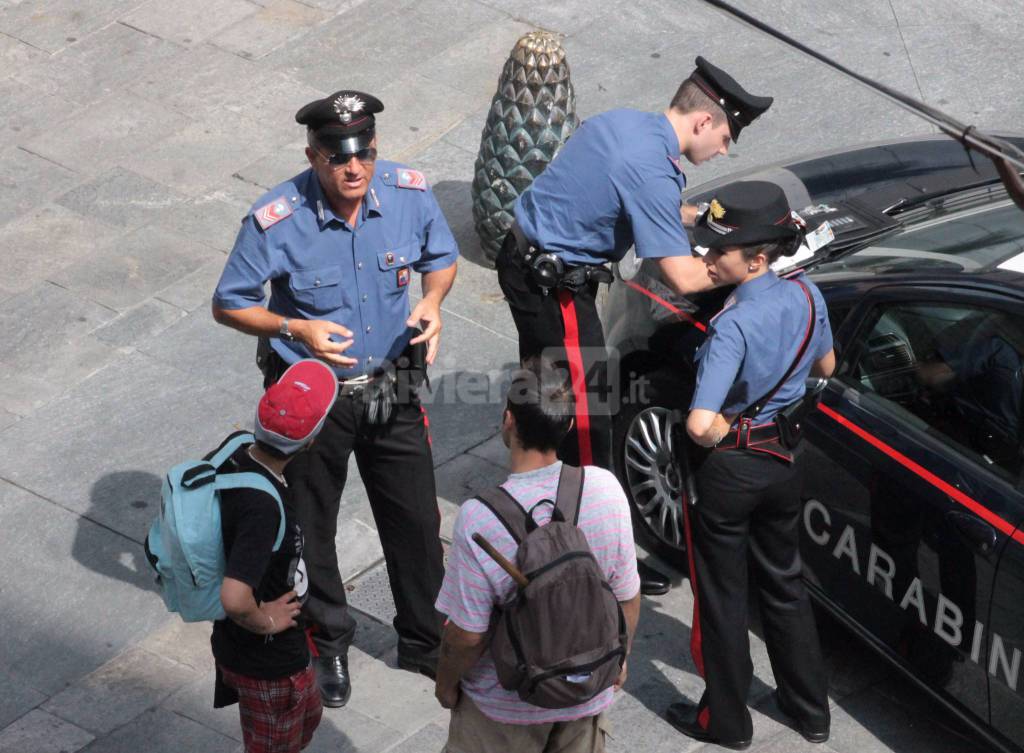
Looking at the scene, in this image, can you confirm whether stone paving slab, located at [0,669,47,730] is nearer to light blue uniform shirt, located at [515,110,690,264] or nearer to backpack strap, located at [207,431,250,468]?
backpack strap, located at [207,431,250,468]

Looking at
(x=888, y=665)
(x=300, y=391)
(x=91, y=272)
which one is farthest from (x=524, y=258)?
(x=91, y=272)

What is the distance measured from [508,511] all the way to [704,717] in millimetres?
1668

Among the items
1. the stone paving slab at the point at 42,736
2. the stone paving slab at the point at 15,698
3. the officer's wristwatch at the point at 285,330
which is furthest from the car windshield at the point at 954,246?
the stone paving slab at the point at 15,698

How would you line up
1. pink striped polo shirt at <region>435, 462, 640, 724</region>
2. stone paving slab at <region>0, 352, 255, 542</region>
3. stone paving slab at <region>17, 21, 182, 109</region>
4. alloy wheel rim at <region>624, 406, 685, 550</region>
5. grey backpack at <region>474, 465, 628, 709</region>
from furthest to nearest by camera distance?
1. stone paving slab at <region>17, 21, 182, 109</region>
2. stone paving slab at <region>0, 352, 255, 542</region>
3. alloy wheel rim at <region>624, 406, 685, 550</region>
4. pink striped polo shirt at <region>435, 462, 640, 724</region>
5. grey backpack at <region>474, 465, 628, 709</region>

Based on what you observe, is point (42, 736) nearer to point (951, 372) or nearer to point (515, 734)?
point (515, 734)

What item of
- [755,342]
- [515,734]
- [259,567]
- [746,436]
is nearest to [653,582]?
[746,436]

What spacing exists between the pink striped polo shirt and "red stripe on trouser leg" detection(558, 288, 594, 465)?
1594 mm

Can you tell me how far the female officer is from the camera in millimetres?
4395

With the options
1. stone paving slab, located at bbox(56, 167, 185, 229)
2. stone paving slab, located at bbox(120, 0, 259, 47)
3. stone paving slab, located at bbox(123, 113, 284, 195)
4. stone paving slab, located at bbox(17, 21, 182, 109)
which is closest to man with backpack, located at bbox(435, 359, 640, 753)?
stone paving slab, located at bbox(56, 167, 185, 229)

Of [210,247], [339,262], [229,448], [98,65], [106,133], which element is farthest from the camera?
[98,65]

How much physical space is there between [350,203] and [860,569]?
80.6 inches

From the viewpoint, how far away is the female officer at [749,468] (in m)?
4.39

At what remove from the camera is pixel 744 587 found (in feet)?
15.8

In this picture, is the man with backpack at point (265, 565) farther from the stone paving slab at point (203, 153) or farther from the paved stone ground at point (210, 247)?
the stone paving slab at point (203, 153)
